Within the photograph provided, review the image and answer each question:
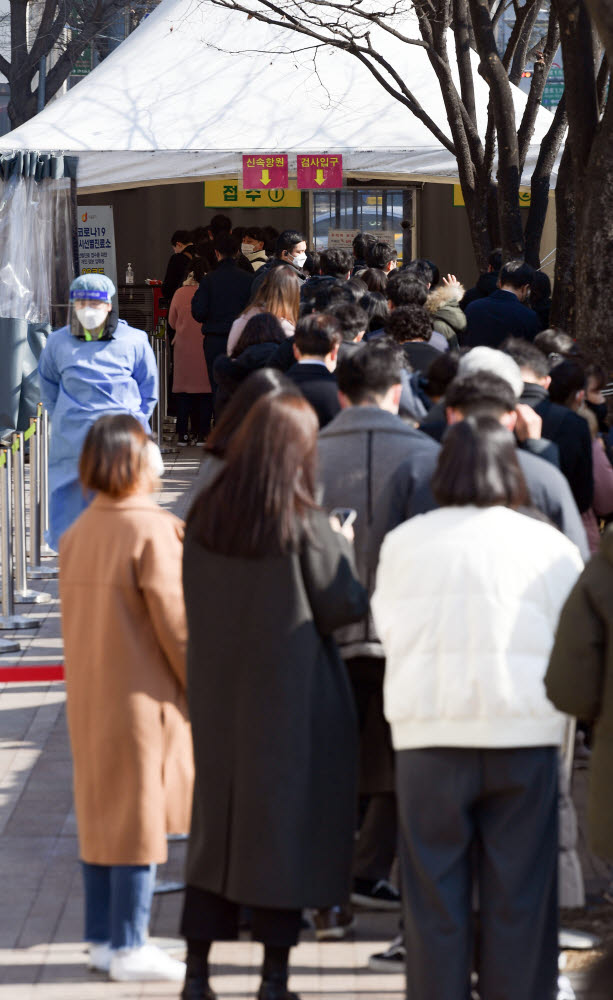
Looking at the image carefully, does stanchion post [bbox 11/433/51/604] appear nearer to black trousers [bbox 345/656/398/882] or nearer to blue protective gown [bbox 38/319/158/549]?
blue protective gown [bbox 38/319/158/549]

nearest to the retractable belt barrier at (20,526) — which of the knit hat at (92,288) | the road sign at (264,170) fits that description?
the knit hat at (92,288)

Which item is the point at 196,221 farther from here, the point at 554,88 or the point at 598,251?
the point at 554,88

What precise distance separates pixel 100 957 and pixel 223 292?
381 inches

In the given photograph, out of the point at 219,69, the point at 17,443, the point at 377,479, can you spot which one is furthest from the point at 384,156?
the point at 377,479

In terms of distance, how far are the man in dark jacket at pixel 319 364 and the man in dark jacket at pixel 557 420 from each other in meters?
0.72

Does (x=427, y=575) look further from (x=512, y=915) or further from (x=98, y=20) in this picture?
(x=98, y=20)

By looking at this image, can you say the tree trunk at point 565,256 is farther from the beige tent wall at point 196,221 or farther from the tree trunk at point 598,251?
the beige tent wall at point 196,221

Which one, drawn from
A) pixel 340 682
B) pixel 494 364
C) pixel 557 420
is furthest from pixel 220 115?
pixel 340 682

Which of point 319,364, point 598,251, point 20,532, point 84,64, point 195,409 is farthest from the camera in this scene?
point 84,64

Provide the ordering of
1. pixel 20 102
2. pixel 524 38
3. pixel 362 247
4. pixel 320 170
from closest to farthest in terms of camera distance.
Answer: pixel 362 247 < pixel 320 170 < pixel 524 38 < pixel 20 102

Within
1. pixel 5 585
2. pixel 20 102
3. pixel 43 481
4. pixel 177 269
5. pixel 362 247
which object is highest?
pixel 20 102

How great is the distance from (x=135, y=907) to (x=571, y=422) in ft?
8.34

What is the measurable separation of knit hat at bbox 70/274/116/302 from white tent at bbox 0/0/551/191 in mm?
7722

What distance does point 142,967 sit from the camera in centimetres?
441
